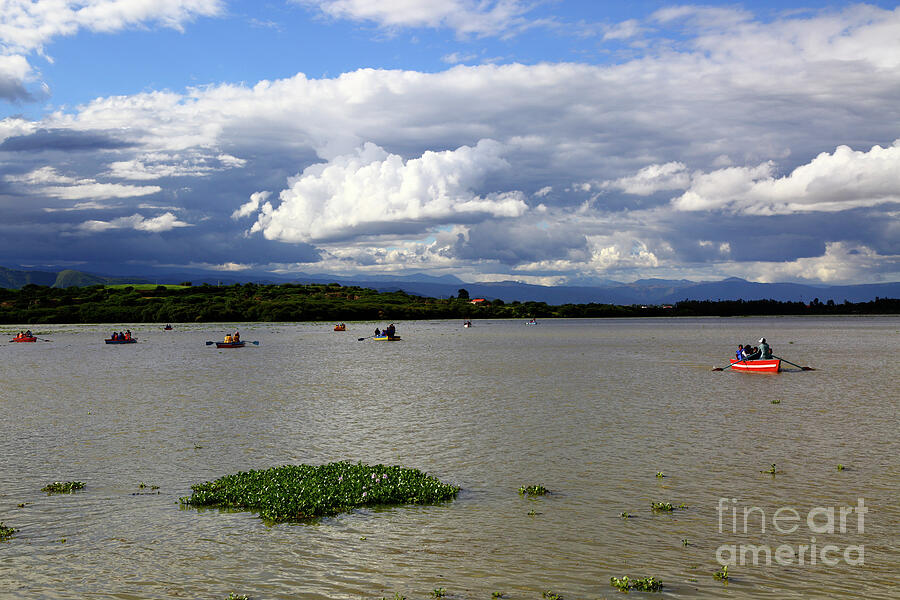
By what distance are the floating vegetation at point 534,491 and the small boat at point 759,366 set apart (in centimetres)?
5146

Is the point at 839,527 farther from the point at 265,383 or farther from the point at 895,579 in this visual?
the point at 265,383

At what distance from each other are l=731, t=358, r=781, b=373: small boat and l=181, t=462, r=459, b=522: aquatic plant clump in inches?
2084

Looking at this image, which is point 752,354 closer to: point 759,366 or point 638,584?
point 759,366

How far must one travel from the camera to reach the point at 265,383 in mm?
59125

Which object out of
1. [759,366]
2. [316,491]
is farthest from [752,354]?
[316,491]

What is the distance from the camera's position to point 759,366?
6669 centimetres

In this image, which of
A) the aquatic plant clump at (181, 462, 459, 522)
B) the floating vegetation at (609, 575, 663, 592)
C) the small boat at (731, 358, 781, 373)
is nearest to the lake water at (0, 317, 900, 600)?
the floating vegetation at (609, 575, 663, 592)

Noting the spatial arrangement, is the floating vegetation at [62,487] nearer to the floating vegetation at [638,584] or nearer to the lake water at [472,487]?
the lake water at [472,487]

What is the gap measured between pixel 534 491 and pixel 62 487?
51.8 ft

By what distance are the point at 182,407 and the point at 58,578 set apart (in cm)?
2933

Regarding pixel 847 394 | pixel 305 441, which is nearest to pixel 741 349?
pixel 847 394

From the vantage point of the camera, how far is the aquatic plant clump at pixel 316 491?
20328mm

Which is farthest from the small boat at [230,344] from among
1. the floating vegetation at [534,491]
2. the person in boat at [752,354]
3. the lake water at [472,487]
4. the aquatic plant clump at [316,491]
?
the floating vegetation at [534,491]

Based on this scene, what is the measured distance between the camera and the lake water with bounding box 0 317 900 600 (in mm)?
15383
